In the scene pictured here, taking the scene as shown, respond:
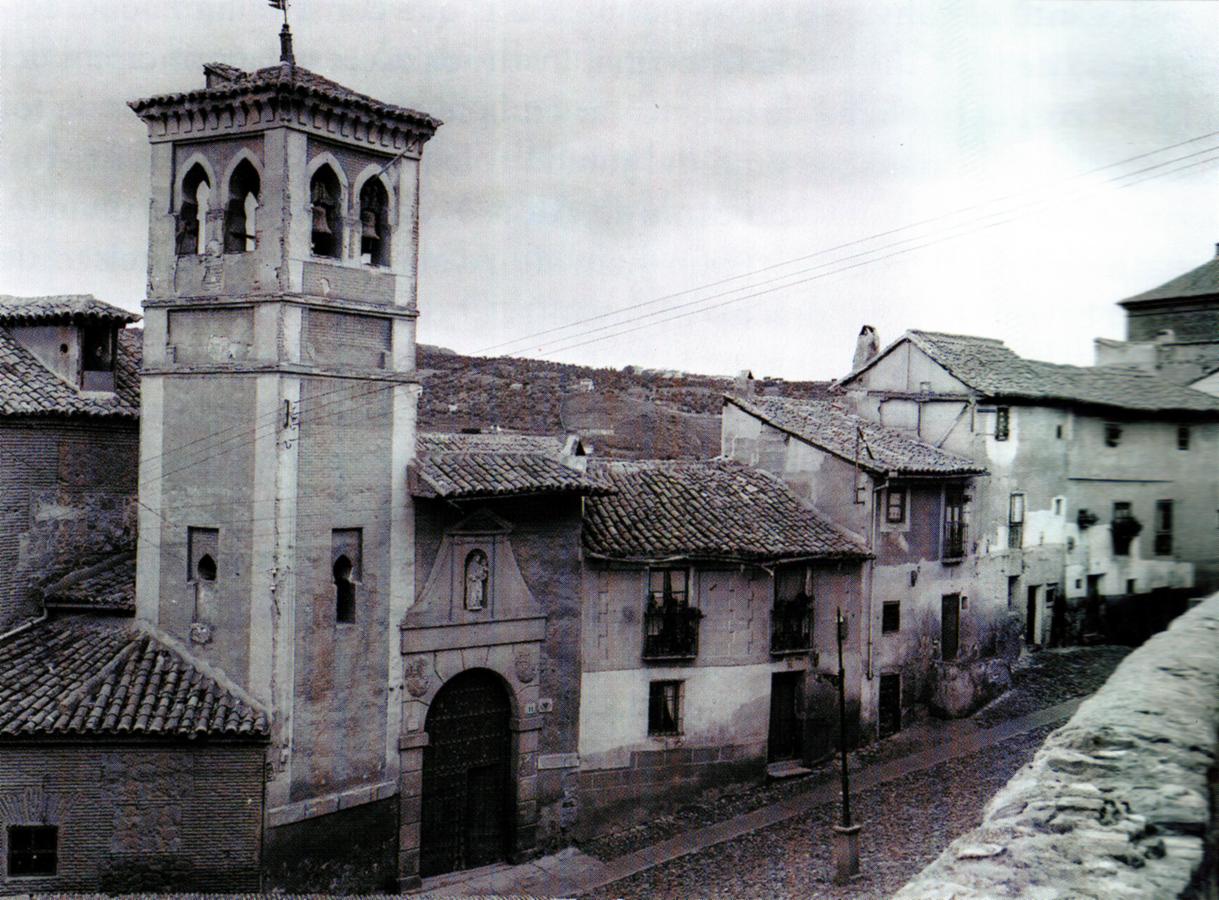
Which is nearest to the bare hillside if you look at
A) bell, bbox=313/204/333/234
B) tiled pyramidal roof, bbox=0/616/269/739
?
bell, bbox=313/204/333/234

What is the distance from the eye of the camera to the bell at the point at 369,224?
654 inches

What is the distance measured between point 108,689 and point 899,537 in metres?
15.7

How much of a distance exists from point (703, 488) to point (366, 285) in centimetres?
879

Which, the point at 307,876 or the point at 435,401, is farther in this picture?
the point at 435,401

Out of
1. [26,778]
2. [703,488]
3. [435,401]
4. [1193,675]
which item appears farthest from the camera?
[435,401]

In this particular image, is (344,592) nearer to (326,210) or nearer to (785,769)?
(326,210)

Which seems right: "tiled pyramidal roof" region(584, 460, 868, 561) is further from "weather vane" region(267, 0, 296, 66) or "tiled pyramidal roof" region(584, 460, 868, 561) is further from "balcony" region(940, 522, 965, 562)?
"weather vane" region(267, 0, 296, 66)

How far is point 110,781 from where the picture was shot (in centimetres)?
1430

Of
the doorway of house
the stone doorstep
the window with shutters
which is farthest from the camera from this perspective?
the doorway of house

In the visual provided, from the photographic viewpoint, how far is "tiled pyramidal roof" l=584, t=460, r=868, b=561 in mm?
19797

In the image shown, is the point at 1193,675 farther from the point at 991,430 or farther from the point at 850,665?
the point at 991,430

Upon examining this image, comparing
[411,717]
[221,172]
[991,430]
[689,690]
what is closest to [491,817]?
[411,717]

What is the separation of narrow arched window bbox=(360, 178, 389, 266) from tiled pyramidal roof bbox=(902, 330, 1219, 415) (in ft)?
32.1

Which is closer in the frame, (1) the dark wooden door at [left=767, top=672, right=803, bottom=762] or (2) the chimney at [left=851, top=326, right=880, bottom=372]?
(1) the dark wooden door at [left=767, top=672, right=803, bottom=762]
